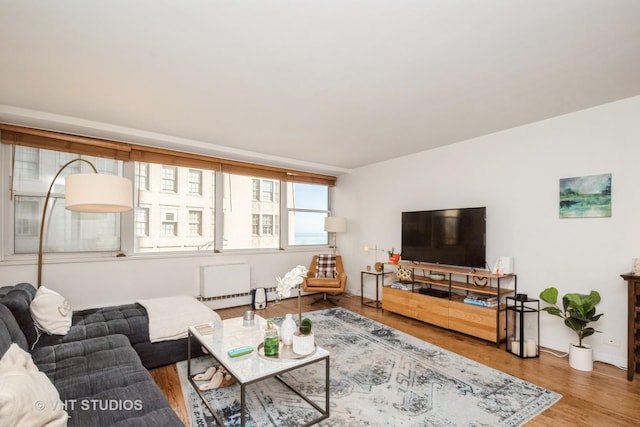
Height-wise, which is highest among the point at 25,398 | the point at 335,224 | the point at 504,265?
the point at 335,224

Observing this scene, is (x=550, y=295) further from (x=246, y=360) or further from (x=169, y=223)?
(x=169, y=223)

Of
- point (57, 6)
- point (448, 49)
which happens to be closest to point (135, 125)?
point (57, 6)

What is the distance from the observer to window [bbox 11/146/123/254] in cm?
357

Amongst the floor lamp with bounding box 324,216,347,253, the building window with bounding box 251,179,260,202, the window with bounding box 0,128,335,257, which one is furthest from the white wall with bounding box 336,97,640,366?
the building window with bounding box 251,179,260,202

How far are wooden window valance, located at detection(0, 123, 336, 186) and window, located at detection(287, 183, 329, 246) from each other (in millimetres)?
430

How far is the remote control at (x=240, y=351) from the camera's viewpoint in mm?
2060

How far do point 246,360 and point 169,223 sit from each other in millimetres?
3192

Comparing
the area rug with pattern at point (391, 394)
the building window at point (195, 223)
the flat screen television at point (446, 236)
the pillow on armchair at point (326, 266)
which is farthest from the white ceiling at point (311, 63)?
the pillow on armchair at point (326, 266)

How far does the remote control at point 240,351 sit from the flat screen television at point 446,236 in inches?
114

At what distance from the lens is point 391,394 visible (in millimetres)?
2350

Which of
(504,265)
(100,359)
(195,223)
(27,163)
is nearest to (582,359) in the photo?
(504,265)

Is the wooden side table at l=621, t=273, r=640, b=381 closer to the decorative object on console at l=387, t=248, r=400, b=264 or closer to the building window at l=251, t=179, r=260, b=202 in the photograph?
the decorative object on console at l=387, t=248, r=400, b=264

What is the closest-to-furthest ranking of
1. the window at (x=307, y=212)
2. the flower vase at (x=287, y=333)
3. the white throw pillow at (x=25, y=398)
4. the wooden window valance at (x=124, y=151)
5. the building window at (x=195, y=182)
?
the white throw pillow at (x=25, y=398), the flower vase at (x=287, y=333), the wooden window valance at (x=124, y=151), the building window at (x=195, y=182), the window at (x=307, y=212)

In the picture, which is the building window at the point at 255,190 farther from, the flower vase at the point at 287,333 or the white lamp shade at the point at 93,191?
the flower vase at the point at 287,333
